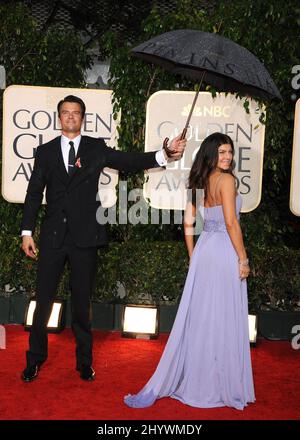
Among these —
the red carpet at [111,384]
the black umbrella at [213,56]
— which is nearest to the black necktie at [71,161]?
the black umbrella at [213,56]

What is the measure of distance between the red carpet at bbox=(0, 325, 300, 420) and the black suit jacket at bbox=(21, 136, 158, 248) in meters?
0.95

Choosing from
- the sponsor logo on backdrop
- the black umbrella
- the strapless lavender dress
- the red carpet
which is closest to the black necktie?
the black umbrella

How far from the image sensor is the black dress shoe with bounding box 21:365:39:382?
13.9 feet

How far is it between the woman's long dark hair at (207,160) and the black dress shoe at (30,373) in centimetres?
167

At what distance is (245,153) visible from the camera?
5.49 metres

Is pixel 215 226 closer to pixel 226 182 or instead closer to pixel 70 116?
pixel 226 182

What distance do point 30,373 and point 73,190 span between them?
4.18 ft

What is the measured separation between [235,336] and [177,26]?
2875 millimetres

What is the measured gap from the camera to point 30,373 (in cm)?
426

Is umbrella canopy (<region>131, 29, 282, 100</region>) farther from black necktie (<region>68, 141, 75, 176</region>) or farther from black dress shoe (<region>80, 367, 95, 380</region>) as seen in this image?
black dress shoe (<region>80, 367, 95, 380</region>)

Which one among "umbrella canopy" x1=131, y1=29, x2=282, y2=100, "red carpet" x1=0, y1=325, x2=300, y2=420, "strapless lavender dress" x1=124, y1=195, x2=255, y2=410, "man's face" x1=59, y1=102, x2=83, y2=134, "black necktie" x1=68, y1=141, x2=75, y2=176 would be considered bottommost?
"red carpet" x1=0, y1=325, x2=300, y2=420

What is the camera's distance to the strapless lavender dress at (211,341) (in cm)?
389

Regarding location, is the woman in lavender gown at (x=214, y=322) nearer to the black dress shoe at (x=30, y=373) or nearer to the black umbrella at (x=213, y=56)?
the black umbrella at (x=213, y=56)
